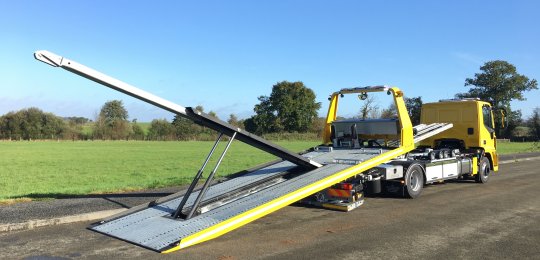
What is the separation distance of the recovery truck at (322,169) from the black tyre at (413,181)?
0.02m

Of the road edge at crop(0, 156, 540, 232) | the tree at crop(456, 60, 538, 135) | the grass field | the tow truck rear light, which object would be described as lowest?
the road edge at crop(0, 156, 540, 232)

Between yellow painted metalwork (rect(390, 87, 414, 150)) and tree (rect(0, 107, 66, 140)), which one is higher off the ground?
tree (rect(0, 107, 66, 140))

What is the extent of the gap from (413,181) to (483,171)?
4273 millimetres

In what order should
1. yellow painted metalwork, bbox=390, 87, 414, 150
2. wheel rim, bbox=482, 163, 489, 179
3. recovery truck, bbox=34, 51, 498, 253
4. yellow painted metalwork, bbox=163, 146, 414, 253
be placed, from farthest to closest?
wheel rim, bbox=482, 163, 489, 179 < yellow painted metalwork, bbox=390, 87, 414, 150 < recovery truck, bbox=34, 51, 498, 253 < yellow painted metalwork, bbox=163, 146, 414, 253

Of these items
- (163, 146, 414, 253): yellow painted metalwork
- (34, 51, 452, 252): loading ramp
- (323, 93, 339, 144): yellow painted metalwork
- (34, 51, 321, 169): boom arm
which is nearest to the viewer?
(34, 51, 321, 169): boom arm

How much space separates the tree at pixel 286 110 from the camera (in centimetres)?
9375

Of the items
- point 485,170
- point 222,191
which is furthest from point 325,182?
point 485,170

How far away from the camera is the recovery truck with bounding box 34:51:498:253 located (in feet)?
19.2

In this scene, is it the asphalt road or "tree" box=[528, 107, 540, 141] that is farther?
"tree" box=[528, 107, 540, 141]

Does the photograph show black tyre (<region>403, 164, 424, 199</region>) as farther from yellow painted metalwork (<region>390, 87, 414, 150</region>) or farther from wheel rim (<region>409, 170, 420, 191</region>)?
yellow painted metalwork (<region>390, 87, 414, 150</region>)

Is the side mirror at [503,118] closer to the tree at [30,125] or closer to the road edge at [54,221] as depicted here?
the road edge at [54,221]

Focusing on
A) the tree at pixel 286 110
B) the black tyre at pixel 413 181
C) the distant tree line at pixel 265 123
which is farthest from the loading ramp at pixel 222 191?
the tree at pixel 286 110

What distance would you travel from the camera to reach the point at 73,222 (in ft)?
25.2

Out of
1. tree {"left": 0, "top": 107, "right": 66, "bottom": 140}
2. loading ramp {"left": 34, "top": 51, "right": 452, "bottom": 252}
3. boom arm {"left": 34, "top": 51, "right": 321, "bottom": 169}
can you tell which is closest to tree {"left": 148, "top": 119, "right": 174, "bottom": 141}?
tree {"left": 0, "top": 107, "right": 66, "bottom": 140}
